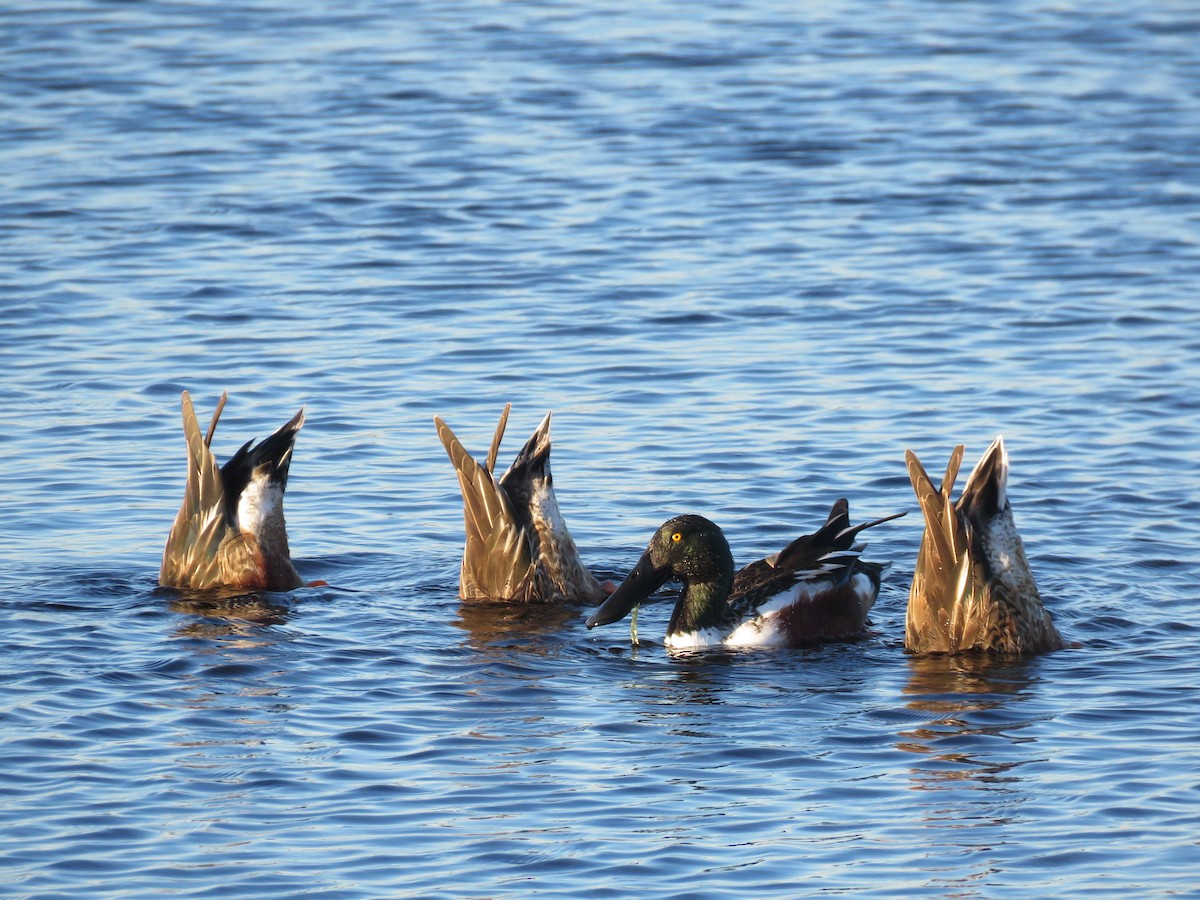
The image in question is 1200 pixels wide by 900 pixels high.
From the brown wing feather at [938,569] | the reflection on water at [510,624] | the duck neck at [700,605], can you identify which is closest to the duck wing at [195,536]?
the reflection on water at [510,624]

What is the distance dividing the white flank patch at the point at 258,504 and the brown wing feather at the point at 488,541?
3.27 feet

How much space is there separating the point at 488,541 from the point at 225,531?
1434 mm

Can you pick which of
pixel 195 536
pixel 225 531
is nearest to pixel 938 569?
pixel 225 531

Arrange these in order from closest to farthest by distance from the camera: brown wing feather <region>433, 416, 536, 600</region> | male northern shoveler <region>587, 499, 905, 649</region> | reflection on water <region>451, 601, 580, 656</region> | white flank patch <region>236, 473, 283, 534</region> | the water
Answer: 1. the water
2. reflection on water <region>451, 601, 580, 656</region>
3. male northern shoveler <region>587, 499, 905, 649</region>
4. brown wing feather <region>433, 416, 536, 600</region>
5. white flank patch <region>236, 473, 283, 534</region>

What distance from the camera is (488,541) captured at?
10.4 metres

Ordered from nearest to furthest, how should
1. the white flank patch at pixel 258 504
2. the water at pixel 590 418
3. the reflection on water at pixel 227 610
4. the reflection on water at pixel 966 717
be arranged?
the water at pixel 590 418 → the reflection on water at pixel 966 717 → the reflection on water at pixel 227 610 → the white flank patch at pixel 258 504

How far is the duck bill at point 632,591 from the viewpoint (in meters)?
9.87

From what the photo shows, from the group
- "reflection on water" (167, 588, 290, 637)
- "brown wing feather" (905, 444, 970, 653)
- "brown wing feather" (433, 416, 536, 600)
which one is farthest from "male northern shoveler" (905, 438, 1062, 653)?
"reflection on water" (167, 588, 290, 637)

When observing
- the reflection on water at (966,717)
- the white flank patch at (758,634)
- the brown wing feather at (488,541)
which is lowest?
the reflection on water at (966,717)

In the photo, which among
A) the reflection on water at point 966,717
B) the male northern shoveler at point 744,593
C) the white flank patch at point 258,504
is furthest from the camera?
the white flank patch at point 258,504

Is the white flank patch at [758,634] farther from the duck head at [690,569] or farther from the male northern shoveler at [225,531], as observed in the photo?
the male northern shoveler at [225,531]

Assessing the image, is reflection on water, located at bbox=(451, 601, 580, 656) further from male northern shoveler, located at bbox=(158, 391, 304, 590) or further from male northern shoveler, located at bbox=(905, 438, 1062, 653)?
male northern shoveler, located at bbox=(905, 438, 1062, 653)

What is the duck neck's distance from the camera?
392 inches

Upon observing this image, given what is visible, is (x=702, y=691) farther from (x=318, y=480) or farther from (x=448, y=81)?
(x=448, y=81)
